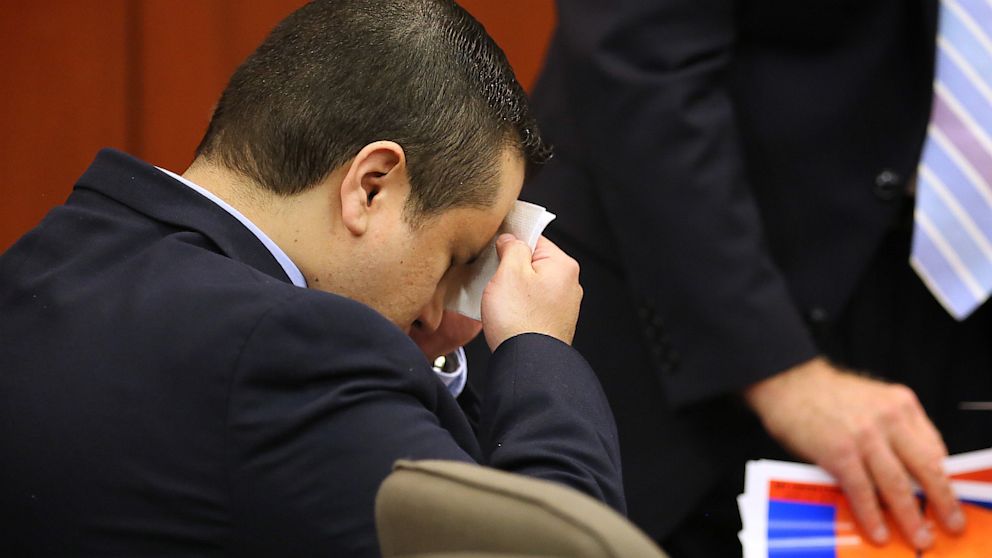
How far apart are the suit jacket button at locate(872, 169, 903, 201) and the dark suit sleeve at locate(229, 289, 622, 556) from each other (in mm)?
494

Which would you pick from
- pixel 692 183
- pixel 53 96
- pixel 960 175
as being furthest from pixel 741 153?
pixel 53 96

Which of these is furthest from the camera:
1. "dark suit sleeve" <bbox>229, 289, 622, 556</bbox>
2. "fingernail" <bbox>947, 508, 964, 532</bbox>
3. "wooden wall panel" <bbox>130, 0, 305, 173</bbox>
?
"wooden wall panel" <bbox>130, 0, 305, 173</bbox>

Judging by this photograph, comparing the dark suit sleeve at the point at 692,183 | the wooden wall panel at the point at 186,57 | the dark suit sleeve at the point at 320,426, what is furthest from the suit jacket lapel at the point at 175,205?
the wooden wall panel at the point at 186,57

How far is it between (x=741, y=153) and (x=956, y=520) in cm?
36

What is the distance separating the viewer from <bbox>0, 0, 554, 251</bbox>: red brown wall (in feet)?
5.76

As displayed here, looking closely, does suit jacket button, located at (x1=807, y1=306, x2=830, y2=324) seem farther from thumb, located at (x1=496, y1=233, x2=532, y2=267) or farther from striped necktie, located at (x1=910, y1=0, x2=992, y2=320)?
thumb, located at (x1=496, y1=233, x2=532, y2=267)

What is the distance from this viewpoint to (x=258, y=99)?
43.7 inches

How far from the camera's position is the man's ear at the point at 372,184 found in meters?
1.03

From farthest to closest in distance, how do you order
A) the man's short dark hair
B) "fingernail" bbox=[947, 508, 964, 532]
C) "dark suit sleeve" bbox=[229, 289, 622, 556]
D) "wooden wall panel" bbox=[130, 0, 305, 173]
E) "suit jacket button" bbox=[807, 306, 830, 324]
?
"wooden wall panel" bbox=[130, 0, 305, 173] → "suit jacket button" bbox=[807, 306, 830, 324] → the man's short dark hair → "fingernail" bbox=[947, 508, 964, 532] → "dark suit sleeve" bbox=[229, 289, 622, 556]

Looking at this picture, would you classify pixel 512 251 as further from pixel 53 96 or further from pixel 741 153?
pixel 53 96

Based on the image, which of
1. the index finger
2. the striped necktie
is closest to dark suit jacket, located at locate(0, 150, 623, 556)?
the index finger

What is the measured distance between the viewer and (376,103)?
1.05m

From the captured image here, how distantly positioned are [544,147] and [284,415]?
478 mm

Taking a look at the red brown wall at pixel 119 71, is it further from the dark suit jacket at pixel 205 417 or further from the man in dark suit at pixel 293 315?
the dark suit jacket at pixel 205 417
